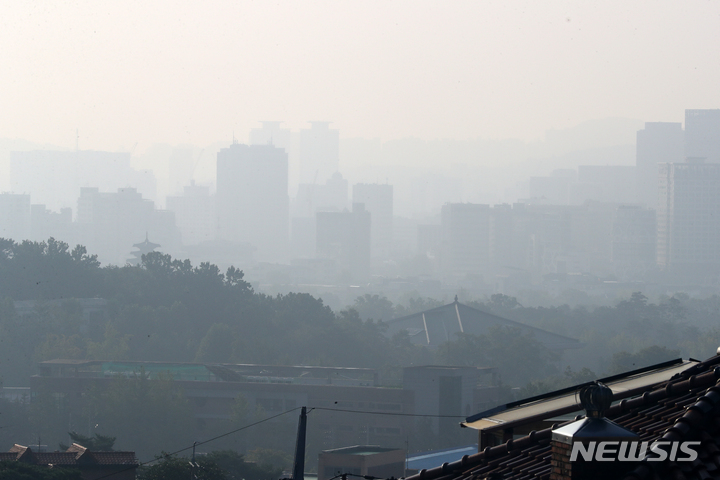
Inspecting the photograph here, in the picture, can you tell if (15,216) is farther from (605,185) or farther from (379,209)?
(605,185)

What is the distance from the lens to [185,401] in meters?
29.6

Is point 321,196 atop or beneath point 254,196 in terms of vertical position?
atop

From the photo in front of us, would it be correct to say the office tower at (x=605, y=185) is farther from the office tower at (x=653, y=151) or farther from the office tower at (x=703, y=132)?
the office tower at (x=703, y=132)

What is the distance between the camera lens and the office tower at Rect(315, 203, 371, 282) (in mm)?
130625

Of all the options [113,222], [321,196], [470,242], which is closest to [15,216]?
[113,222]

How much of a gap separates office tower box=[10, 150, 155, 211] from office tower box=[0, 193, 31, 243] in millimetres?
38520

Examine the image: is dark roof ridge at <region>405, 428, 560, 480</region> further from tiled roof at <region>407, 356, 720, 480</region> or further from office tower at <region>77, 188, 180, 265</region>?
office tower at <region>77, 188, 180, 265</region>

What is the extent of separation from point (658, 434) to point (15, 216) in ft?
407

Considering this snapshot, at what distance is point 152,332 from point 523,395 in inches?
776

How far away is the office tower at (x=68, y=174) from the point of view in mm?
166625

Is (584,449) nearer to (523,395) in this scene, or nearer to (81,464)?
(81,464)

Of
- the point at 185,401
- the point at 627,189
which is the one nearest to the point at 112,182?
the point at 627,189

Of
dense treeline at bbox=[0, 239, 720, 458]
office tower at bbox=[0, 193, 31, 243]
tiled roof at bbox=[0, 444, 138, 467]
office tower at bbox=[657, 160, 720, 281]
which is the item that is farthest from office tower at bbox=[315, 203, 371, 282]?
tiled roof at bbox=[0, 444, 138, 467]

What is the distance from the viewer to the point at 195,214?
541 feet
